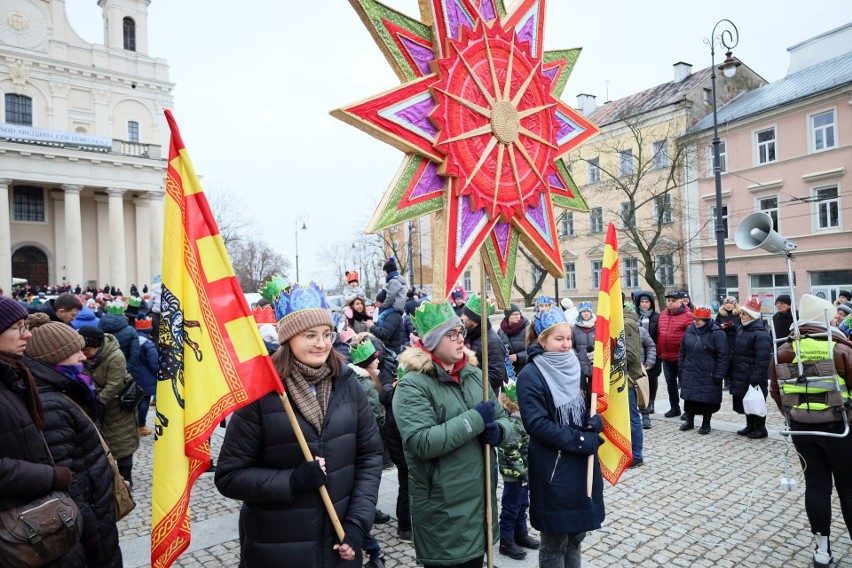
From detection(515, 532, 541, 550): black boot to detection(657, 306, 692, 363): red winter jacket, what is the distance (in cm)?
533

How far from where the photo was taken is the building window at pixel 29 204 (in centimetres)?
3503

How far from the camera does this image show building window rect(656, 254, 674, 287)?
1203 inches

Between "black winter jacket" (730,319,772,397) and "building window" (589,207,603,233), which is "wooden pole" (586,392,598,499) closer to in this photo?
"black winter jacket" (730,319,772,397)

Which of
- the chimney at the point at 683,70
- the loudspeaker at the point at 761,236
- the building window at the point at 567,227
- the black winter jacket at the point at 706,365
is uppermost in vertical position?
the chimney at the point at 683,70

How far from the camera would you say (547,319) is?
3.60 meters

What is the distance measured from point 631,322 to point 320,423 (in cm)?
583

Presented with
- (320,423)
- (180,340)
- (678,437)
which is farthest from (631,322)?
(180,340)

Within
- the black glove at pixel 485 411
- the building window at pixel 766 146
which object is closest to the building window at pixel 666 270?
the building window at pixel 766 146

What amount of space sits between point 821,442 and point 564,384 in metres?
2.04

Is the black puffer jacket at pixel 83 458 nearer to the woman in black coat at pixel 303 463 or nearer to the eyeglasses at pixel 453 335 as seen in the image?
the woman in black coat at pixel 303 463

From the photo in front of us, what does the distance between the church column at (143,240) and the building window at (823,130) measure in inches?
1553

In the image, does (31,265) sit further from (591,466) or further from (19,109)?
(591,466)

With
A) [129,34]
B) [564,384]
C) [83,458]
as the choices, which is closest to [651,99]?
[564,384]

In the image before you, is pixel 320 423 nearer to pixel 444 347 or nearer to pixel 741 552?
pixel 444 347
